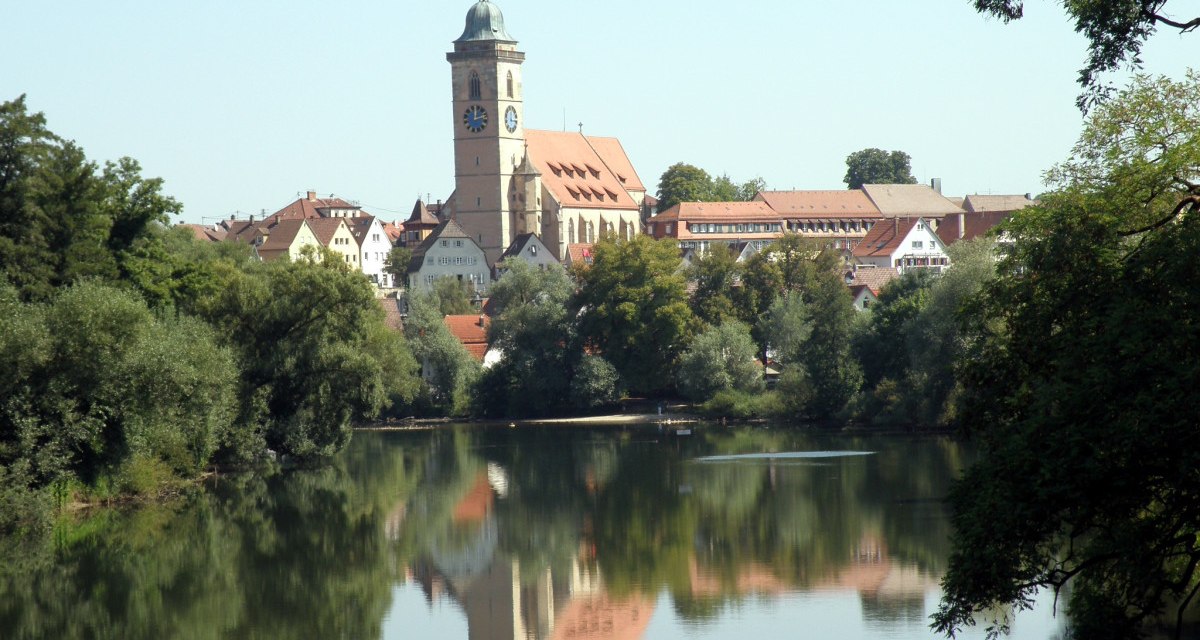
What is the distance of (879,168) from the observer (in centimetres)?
15812

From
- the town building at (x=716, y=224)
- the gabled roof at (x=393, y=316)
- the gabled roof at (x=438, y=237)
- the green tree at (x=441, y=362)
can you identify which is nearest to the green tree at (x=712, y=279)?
the green tree at (x=441, y=362)

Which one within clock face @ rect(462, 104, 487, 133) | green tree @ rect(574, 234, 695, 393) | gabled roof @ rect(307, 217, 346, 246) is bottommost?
green tree @ rect(574, 234, 695, 393)

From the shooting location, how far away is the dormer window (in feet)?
389

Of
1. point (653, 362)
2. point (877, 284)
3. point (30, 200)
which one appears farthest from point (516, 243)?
point (30, 200)

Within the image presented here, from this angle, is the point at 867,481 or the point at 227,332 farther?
the point at 227,332

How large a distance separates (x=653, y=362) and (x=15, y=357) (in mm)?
39476

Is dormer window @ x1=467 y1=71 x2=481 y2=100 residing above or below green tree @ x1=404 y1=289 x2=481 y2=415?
above

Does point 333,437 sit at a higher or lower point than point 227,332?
lower

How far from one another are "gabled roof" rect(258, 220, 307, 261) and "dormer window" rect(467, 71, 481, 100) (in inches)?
585

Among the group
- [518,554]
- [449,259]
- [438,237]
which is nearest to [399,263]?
[438,237]

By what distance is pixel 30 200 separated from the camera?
40.2m

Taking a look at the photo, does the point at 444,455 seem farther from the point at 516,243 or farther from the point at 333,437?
the point at 516,243

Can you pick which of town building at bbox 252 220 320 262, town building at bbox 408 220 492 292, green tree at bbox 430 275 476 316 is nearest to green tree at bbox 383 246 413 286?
town building at bbox 408 220 492 292

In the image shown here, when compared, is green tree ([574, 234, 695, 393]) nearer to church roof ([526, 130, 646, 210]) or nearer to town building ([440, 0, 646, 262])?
town building ([440, 0, 646, 262])
